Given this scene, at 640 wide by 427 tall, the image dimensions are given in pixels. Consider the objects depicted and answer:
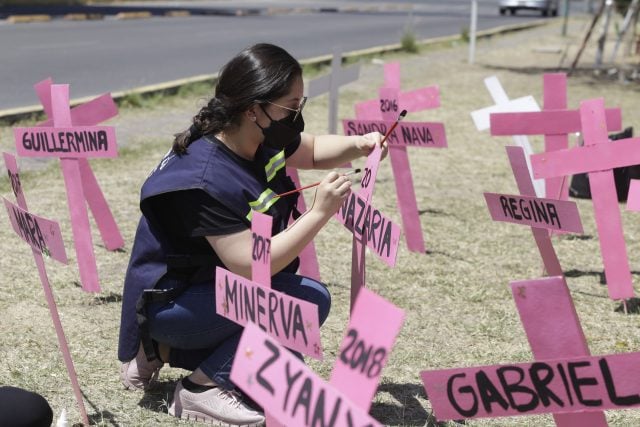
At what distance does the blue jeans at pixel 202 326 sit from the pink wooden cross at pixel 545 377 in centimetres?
120

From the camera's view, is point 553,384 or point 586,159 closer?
point 553,384

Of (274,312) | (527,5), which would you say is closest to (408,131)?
(274,312)

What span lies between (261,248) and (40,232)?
0.73 metres

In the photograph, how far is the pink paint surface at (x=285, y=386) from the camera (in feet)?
6.53

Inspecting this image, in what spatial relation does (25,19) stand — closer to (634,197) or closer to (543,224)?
(634,197)

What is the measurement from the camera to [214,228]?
3.10m

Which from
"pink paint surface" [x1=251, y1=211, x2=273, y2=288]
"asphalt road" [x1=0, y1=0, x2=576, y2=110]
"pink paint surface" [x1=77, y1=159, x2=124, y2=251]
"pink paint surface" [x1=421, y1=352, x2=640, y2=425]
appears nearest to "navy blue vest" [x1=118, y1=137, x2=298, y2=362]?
"pink paint surface" [x1=251, y1=211, x2=273, y2=288]

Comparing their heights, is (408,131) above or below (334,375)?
below

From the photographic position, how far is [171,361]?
11.5 ft

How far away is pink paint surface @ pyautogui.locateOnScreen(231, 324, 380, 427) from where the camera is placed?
6.53ft

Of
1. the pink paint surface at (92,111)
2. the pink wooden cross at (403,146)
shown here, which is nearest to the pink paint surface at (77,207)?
the pink paint surface at (92,111)

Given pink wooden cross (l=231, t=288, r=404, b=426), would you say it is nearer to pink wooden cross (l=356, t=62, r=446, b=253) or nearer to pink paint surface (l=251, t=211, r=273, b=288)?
pink paint surface (l=251, t=211, r=273, b=288)

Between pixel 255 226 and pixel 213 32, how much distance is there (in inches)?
646

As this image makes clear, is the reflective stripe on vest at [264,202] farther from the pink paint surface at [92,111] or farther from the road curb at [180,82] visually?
the road curb at [180,82]
